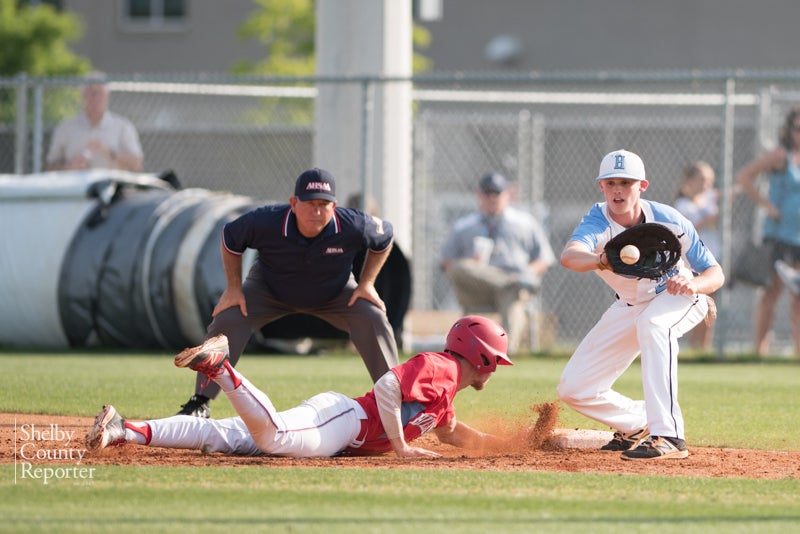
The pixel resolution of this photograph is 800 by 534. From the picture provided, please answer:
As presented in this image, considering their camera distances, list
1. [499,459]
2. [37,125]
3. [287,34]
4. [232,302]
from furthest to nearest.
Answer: [287,34]
[37,125]
[232,302]
[499,459]

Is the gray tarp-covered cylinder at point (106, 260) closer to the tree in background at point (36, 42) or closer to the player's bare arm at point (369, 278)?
the player's bare arm at point (369, 278)

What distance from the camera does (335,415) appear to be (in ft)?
23.6

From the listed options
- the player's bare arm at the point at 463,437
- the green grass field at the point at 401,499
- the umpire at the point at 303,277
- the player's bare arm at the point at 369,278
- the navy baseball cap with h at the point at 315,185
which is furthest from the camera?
the player's bare arm at the point at 369,278

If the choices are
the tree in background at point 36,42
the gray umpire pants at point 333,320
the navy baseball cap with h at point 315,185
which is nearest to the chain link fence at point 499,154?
the gray umpire pants at point 333,320

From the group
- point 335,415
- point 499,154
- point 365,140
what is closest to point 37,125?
point 365,140

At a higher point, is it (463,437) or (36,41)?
(36,41)

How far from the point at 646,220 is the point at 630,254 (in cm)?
61

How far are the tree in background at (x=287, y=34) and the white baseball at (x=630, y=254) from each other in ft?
65.6

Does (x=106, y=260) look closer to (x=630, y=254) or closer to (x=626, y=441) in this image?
(x=626, y=441)

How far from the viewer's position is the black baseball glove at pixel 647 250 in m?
7.09

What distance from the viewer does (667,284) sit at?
7.12 meters

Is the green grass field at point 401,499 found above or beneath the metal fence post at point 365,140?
beneath

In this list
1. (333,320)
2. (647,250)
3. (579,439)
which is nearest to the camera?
(647,250)

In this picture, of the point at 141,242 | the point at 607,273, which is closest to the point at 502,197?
the point at 141,242
